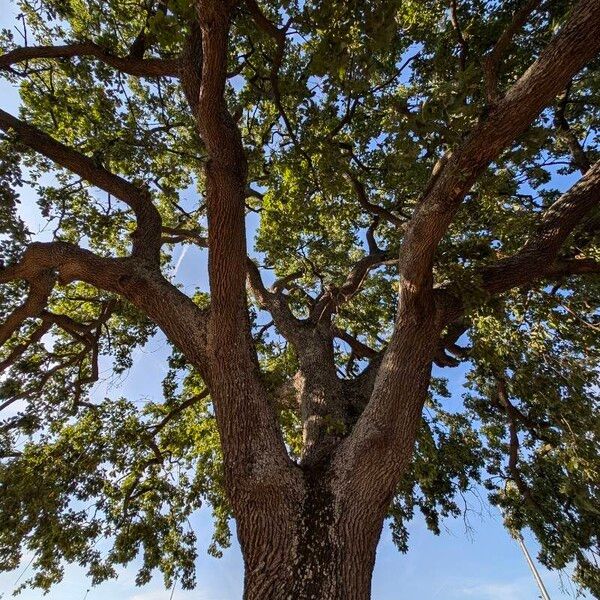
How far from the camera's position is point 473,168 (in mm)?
3068

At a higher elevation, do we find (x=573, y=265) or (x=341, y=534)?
(x=573, y=265)

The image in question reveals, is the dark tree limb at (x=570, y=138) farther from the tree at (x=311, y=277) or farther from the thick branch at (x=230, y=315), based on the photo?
the thick branch at (x=230, y=315)

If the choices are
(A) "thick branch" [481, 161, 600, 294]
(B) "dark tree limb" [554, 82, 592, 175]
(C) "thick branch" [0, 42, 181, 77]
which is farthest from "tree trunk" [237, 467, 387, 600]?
(B) "dark tree limb" [554, 82, 592, 175]

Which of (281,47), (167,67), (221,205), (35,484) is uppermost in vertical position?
(167,67)

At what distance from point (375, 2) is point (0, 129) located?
4650mm

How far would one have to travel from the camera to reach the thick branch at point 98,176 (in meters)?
4.74

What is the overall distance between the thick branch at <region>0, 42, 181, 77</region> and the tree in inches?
1.1

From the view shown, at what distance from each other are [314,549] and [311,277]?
5733 mm

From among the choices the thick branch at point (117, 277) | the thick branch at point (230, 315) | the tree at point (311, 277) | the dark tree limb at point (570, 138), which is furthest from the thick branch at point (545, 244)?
the thick branch at point (117, 277)

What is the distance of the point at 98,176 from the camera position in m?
5.00

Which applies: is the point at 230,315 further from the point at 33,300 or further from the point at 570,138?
the point at 570,138

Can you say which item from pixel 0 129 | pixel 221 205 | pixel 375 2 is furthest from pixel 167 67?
pixel 375 2

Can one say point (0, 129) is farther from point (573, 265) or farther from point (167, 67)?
point (573, 265)

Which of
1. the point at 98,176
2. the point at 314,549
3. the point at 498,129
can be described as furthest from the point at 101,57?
the point at 314,549
